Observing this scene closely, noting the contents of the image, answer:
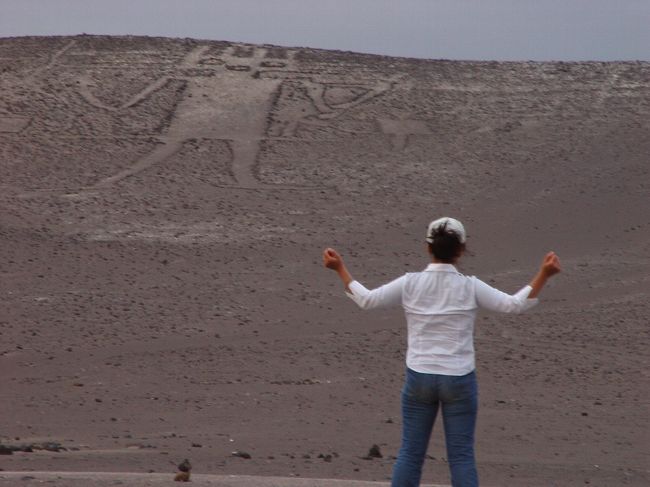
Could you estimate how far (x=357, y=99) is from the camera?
26.1 m

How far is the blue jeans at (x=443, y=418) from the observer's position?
5.77 metres

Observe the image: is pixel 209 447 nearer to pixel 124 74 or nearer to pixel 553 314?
pixel 553 314

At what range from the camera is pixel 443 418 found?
588 centimetres

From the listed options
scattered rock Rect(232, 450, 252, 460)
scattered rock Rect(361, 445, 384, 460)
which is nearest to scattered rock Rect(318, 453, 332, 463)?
scattered rock Rect(361, 445, 384, 460)

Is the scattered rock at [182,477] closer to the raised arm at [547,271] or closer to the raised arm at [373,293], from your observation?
the raised arm at [373,293]

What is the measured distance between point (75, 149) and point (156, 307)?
8063 mm

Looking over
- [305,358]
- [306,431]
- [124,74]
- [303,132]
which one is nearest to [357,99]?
[303,132]

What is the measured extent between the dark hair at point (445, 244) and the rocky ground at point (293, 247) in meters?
2.97

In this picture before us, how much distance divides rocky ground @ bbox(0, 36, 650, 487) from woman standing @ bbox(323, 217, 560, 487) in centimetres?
270

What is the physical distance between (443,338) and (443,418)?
0.36m

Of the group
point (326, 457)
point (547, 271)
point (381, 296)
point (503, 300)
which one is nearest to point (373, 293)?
point (381, 296)

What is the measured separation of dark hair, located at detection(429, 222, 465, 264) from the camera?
5934mm

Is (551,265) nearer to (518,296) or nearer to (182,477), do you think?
(518,296)

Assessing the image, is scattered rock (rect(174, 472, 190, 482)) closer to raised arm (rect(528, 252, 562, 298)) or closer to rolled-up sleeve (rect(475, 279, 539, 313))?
rolled-up sleeve (rect(475, 279, 539, 313))
